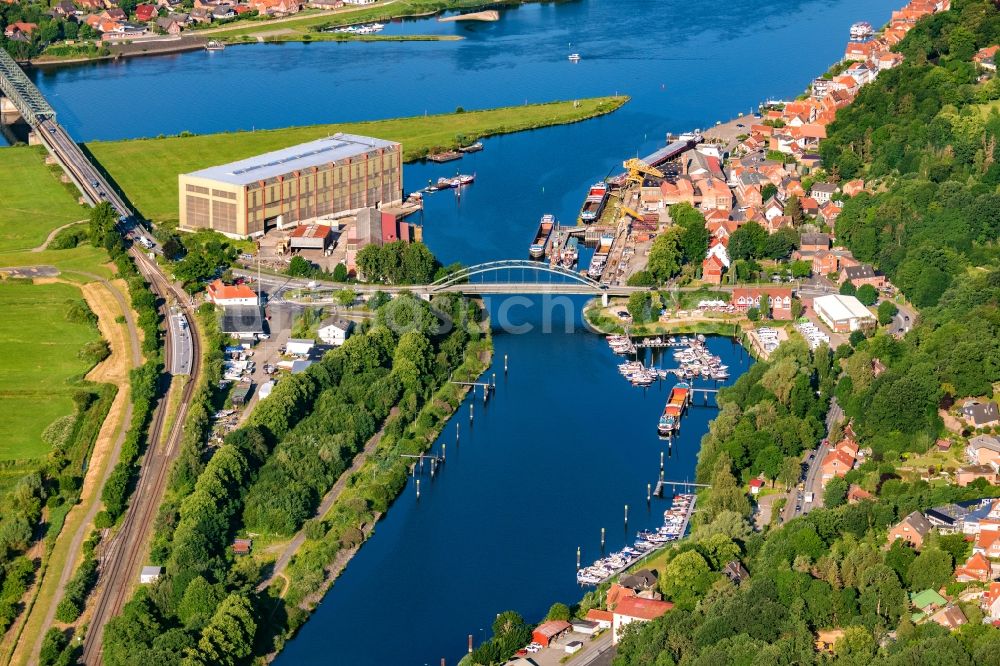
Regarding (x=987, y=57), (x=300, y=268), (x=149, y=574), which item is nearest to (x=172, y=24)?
(x=987, y=57)

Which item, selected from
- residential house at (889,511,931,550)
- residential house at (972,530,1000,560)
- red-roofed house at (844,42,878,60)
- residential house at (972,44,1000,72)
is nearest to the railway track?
residential house at (889,511,931,550)

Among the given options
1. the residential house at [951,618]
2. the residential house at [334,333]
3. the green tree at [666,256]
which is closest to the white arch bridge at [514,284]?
the green tree at [666,256]

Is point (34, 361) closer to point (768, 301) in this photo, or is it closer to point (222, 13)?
point (768, 301)

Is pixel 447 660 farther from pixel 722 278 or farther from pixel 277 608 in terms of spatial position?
pixel 722 278

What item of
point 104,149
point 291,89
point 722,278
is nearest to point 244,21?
point 291,89

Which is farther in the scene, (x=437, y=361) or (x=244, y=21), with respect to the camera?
(x=244, y=21)
